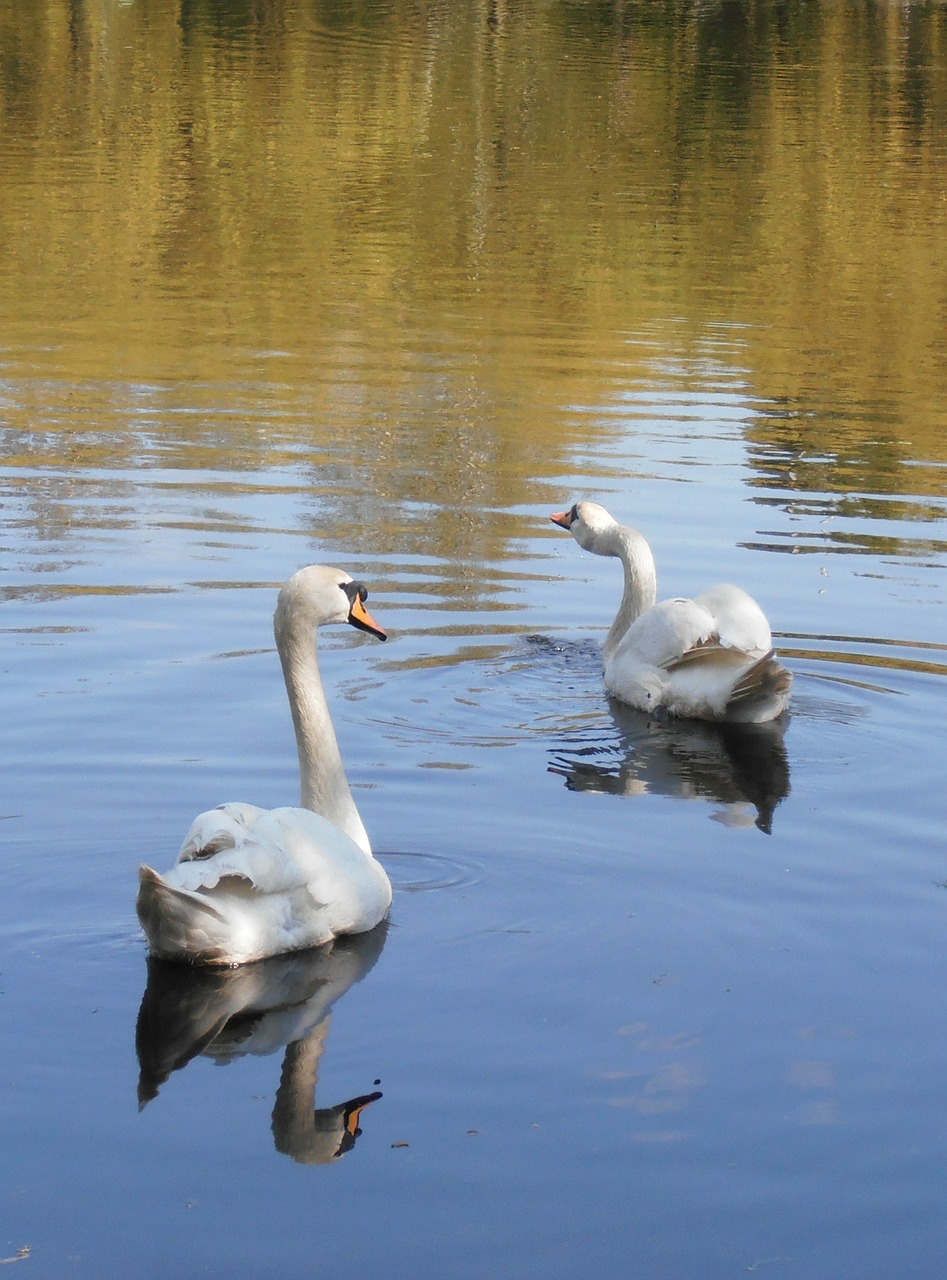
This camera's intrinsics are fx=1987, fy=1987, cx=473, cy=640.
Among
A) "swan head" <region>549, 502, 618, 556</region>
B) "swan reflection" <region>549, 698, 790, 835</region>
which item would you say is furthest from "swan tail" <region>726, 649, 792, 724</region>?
"swan head" <region>549, 502, 618, 556</region>

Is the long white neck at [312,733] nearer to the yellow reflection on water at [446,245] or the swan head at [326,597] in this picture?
the swan head at [326,597]

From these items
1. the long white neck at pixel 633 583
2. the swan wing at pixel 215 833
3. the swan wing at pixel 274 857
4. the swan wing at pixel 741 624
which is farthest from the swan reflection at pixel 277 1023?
the long white neck at pixel 633 583

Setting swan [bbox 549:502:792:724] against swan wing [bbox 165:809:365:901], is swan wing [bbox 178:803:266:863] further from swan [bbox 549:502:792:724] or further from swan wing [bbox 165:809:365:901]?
swan [bbox 549:502:792:724]

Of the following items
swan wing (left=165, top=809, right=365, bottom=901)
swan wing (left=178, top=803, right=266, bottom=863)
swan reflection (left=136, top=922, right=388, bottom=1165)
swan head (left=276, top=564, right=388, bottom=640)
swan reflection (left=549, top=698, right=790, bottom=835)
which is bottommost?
swan reflection (left=549, top=698, right=790, bottom=835)

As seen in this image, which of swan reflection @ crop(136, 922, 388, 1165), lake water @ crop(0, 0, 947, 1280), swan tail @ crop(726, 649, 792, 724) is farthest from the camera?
swan tail @ crop(726, 649, 792, 724)

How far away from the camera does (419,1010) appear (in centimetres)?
735

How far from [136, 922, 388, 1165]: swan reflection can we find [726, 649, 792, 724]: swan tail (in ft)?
12.6

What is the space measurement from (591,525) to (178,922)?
715 centimetres

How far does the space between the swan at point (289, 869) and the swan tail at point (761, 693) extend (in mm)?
3395

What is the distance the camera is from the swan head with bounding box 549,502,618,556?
13.9 m

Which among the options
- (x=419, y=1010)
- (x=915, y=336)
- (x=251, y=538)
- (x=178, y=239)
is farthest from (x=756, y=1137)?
(x=178, y=239)

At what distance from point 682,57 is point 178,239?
55.1 m

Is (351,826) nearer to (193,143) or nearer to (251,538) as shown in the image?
(251,538)

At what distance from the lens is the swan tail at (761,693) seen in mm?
11359
